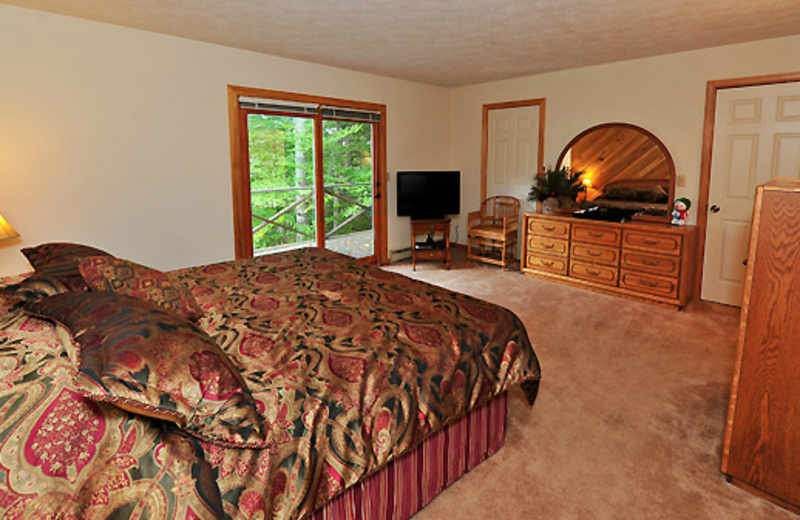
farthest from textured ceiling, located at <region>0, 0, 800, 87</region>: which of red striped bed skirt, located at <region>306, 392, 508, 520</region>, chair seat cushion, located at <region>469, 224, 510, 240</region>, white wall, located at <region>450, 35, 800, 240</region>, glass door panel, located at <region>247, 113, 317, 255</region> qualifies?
red striped bed skirt, located at <region>306, 392, 508, 520</region>

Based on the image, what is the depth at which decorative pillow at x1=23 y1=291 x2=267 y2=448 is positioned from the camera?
1.16 metres

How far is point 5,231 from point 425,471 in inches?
122

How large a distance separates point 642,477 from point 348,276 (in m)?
1.80

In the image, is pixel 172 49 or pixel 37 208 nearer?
pixel 37 208

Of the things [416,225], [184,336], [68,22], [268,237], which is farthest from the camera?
[416,225]

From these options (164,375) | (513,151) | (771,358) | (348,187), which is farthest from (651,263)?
(164,375)

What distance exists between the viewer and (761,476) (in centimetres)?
194

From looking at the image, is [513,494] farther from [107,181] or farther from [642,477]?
[107,181]

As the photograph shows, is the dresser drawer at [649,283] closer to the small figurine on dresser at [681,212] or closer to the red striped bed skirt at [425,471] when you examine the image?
the small figurine on dresser at [681,212]

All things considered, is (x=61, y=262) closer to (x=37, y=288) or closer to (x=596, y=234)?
(x=37, y=288)

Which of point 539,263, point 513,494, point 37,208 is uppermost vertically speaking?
point 37,208

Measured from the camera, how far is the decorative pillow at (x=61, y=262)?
6.98 ft

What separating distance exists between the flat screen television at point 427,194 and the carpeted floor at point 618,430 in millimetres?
2310

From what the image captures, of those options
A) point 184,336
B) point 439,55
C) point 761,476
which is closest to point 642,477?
point 761,476
